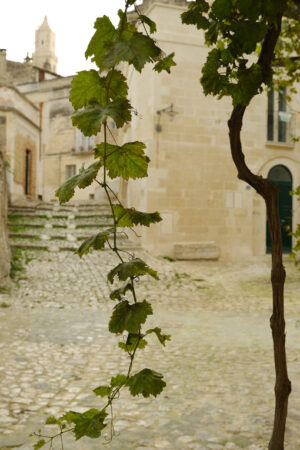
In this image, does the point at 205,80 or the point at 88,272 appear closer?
the point at 205,80

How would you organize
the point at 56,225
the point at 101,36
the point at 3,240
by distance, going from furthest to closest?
1. the point at 56,225
2. the point at 3,240
3. the point at 101,36

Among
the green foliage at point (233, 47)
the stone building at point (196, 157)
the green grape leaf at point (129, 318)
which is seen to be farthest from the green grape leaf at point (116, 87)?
the stone building at point (196, 157)

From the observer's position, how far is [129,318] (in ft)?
4.73

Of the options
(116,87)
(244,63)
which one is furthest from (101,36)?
(244,63)

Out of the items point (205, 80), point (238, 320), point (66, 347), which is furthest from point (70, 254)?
point (205, 80)

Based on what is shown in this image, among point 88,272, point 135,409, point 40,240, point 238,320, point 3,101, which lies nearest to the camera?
point 135,409

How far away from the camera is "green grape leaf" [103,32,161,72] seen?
3.83 feet

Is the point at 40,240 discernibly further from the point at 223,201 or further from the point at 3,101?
the point at 3,101

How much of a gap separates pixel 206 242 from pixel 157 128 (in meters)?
3.47

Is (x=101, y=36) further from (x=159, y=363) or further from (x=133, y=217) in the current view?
(x=159, y=363)

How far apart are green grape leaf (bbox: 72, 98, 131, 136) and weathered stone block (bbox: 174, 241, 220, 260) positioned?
11.8m

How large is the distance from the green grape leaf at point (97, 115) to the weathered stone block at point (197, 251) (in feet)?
38.6

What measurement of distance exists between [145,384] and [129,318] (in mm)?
216

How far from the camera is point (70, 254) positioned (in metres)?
11.6
